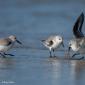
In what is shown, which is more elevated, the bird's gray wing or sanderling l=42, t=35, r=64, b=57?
the bird's gray wing

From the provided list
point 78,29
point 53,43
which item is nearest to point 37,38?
point 78,29

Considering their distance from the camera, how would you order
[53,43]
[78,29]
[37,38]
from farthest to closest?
1. [37,38]
2. [78,29]
3. [53,43]

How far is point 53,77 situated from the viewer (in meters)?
9.60

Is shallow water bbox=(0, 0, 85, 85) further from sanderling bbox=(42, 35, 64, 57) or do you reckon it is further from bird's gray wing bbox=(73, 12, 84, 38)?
bird's gray wing bbox=(73, 12, 84, 38)

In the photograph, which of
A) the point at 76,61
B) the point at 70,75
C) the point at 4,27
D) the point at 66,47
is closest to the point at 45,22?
the point at 4,27

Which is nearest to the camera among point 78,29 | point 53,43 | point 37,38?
point 53,43

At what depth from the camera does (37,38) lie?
1591cm

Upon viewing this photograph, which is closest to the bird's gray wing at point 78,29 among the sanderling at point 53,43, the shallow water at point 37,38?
the sanderling at point 53,43

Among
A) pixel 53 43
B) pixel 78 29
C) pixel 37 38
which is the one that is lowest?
pixel 53 43

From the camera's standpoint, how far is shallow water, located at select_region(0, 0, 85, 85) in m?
9.59

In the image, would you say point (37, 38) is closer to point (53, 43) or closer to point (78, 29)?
point (78, 29)

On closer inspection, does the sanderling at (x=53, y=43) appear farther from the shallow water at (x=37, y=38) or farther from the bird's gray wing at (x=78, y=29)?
the bird's gray wing at (x=78, y=29)

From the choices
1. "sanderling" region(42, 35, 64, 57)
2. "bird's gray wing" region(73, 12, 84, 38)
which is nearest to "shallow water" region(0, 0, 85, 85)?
"sanderling" region(42, 35, 64, 57)

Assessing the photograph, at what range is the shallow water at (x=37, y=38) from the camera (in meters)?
9.59
